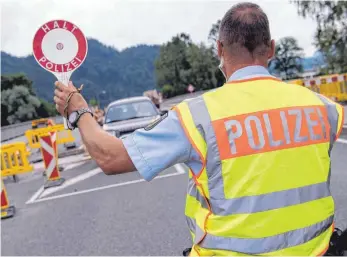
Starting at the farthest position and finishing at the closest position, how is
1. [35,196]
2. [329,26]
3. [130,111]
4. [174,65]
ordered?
1. [174,65]
2. [329,26]
3. [130,111]
4. [35,196]

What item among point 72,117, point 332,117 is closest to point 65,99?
point 72,117

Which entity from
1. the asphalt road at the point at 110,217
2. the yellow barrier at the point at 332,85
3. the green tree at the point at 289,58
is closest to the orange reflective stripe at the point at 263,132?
the asphalt road at the point at 110,217

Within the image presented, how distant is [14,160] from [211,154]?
37.9ft

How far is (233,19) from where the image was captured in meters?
1.77

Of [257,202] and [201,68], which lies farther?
[201,68]

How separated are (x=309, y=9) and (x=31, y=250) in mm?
27172

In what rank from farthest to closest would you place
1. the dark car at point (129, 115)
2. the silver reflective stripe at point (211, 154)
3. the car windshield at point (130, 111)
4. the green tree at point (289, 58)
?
the green tree at point (289, 58) → the car windshield at point (130, 111) → the dark car at point (129, 115) → the silver reflective stripe at point (211, 154)

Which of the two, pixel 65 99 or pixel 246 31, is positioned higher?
pixel 246 31

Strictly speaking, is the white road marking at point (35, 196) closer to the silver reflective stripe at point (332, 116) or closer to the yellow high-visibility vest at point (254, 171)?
the yellow high-visibility vest at point (254, 171)

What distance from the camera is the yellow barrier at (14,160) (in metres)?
12.0

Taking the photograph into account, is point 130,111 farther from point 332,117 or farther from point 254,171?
point 254,171

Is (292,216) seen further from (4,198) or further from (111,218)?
(4,198)

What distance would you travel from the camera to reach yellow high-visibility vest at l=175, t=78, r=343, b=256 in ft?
5.47

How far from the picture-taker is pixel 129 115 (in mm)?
12547
